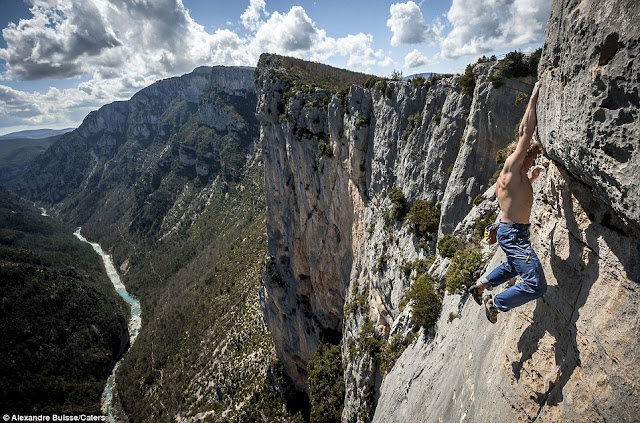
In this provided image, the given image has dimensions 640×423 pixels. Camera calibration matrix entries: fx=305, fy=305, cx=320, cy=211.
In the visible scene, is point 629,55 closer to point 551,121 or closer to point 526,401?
point 551,121

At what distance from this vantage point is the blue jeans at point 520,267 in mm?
6887

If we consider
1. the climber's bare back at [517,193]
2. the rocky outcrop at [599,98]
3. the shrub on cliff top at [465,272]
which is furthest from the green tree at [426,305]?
the rocky outcrop at [599,98]

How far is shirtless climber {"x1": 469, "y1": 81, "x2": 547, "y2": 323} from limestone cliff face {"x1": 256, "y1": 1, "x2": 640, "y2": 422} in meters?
0.46

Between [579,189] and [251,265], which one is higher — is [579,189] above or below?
above

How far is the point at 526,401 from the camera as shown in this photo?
7.25m

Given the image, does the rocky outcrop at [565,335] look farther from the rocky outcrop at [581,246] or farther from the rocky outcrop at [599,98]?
the rocky outcrop at [599,98]

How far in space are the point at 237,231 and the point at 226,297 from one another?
140ft

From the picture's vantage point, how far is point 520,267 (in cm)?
723

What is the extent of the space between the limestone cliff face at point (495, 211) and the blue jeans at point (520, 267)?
0.54 meters

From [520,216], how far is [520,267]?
4.02ft

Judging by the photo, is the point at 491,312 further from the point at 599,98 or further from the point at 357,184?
the point at 357,184

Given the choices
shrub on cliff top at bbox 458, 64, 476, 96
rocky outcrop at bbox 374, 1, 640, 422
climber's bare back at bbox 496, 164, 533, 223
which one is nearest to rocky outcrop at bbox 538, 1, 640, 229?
rocky outcrop at bbox 374, 1, 640, 422

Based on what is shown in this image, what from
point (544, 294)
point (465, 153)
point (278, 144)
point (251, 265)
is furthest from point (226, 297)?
point (544, 294)

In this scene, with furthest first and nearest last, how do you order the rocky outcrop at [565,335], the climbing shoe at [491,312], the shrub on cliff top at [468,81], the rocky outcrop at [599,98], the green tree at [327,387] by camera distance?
the green tree at [327,387]
the shrub on cliff top at [468,81]
the climbing shoe at [491,312]
the rocky outcrop at [565,335]
the rocky outcrop at [599,98]
